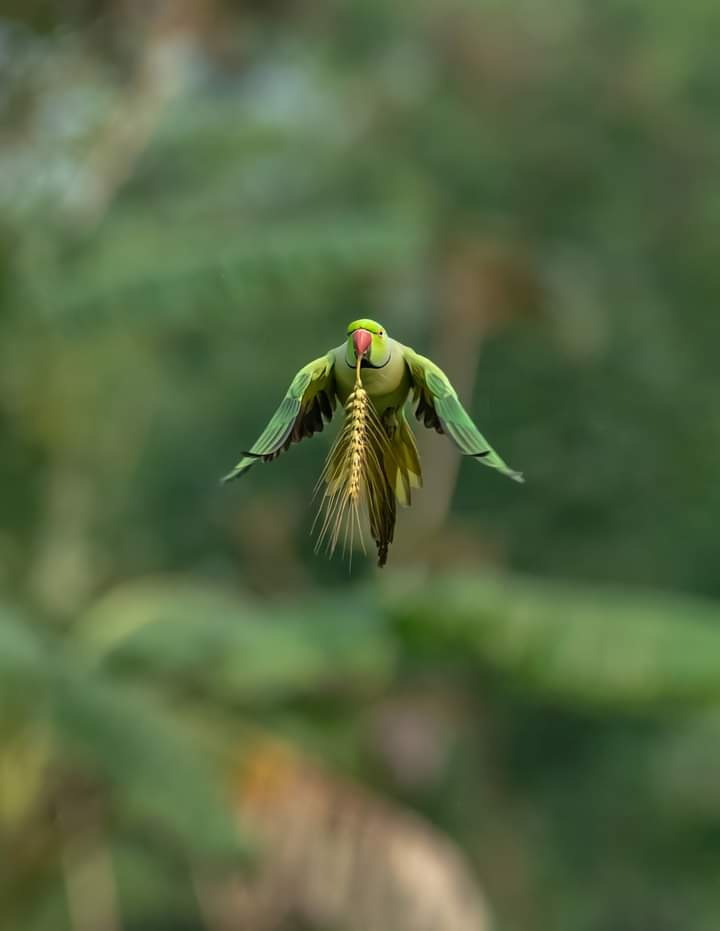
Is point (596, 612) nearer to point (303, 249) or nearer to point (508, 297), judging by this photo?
point (303, 249)

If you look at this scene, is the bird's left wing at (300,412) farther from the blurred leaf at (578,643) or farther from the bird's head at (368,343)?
the blurred leaf at (578,643)

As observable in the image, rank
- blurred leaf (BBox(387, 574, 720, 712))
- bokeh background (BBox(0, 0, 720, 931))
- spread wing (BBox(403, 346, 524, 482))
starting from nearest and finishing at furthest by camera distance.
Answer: spread wing (BBox(403, 346, 524, 482)) < blurred leaf (BBox(387, 574, 720, 712)) < bokeh background (BBox(0, 0, 720, 931))

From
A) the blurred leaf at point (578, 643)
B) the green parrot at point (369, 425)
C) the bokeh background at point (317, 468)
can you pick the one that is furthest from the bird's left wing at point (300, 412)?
the blurred leaf at point (578, 643)

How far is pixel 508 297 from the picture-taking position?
659cm

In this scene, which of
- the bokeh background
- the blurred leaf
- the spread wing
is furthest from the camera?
the bokeh background

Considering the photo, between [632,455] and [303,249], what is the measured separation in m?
6.56

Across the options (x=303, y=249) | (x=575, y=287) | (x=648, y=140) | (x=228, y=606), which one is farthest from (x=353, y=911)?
(x=648, y=140)

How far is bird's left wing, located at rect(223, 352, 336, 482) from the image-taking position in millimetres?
615

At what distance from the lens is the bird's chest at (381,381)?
65cm

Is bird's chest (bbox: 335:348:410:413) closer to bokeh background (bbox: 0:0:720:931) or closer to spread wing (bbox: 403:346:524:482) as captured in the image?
spread wing (bbox: 403:346:524:482)

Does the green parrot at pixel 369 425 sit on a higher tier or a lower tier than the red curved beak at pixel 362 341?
lower

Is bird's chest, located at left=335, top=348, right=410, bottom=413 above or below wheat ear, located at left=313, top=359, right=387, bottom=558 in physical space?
above

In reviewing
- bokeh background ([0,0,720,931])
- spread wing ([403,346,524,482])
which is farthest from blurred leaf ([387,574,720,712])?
spread wing ([403,346,524,482])

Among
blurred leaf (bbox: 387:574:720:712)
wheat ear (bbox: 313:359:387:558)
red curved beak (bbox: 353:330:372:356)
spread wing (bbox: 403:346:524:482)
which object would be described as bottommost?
wheat ear (bbox: 313:359:387:558)
